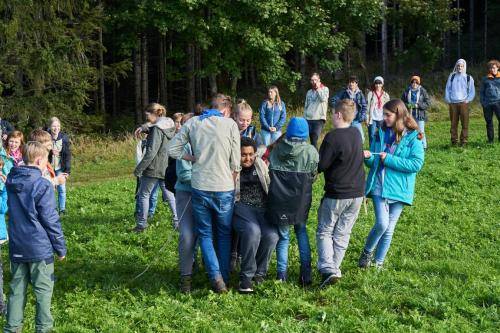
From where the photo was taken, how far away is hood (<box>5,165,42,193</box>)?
5.37 m

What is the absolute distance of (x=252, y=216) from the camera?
6348 mm

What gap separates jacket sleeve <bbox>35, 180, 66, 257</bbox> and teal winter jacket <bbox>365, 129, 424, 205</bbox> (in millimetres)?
3306

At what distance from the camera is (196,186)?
6.28 meters

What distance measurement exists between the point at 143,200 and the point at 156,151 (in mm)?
764

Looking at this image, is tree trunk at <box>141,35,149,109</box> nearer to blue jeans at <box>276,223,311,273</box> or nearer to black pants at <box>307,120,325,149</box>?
black pants at <box>307,120,325,149</box>

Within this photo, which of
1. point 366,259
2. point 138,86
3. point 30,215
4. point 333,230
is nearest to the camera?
point 30,215

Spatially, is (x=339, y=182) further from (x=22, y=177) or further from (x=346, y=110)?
(x=22, y=177)

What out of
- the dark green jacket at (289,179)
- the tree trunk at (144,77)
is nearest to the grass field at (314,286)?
the dark green jacket at (289,179)

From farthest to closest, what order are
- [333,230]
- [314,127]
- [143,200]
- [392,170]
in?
[314,127], [143,200], [392,170], [333,230]

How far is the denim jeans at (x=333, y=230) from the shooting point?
20.7ft

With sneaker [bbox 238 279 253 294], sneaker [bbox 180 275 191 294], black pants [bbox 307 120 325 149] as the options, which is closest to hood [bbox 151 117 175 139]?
sneaker [bbox 180 275 191 294]

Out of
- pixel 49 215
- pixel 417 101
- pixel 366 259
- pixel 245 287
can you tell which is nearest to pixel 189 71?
pixel 417 101

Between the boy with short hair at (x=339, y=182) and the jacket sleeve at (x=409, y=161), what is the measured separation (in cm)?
41

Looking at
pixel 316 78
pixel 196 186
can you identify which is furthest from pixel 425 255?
pixel 316 78
